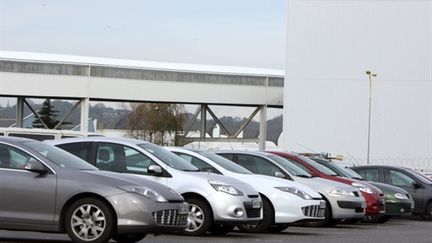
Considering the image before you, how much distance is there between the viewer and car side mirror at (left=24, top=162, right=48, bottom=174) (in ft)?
34.6

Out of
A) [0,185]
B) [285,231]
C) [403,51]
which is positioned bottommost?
[285,231]

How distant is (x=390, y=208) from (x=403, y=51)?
44.6 meters

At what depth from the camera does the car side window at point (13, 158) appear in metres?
10.8

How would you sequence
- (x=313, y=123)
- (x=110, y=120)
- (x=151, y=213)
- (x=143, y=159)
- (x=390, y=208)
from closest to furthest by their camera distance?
(x=151, y=213) → (x=143, y=159) → (x=390, y=208) → (x=313, y=123) → (x=110, y=120)

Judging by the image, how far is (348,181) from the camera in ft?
60.1

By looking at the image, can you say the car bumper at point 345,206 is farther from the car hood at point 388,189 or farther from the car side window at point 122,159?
the car side window at point 122,159

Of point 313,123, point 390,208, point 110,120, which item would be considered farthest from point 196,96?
point 390,208

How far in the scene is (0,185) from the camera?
1067 cm

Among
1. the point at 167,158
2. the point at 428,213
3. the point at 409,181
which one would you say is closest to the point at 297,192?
the point at 167,158

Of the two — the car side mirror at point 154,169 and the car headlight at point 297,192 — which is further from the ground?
the car side mirror at point 154,169

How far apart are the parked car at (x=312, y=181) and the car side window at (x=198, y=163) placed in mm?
1909

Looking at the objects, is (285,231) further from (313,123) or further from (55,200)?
(313,123)

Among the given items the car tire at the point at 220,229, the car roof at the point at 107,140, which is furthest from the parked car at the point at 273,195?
the car roof at the point at 107,140

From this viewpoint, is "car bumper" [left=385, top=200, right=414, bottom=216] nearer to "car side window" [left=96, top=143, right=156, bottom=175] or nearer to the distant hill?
"car side window" [left=96, top=143, right=156, bottom=175]
